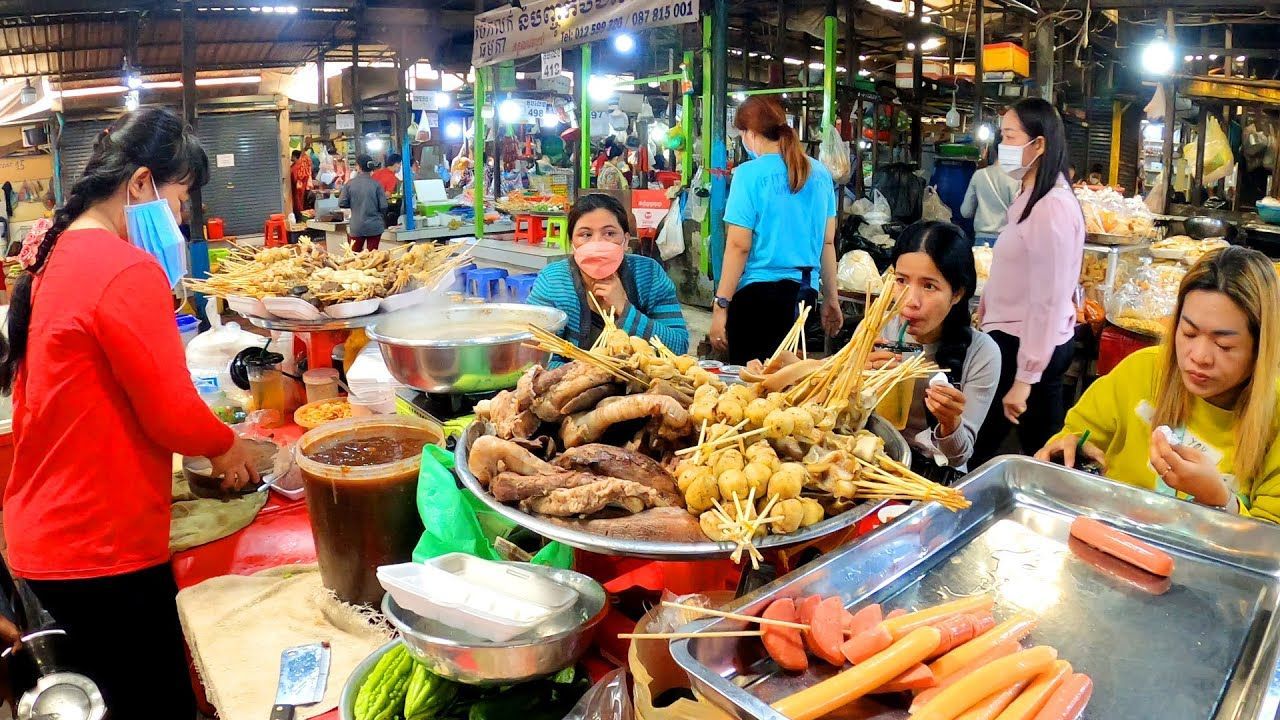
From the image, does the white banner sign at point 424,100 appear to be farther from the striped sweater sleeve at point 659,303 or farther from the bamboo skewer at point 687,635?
the bamboo skewer at point 687,635

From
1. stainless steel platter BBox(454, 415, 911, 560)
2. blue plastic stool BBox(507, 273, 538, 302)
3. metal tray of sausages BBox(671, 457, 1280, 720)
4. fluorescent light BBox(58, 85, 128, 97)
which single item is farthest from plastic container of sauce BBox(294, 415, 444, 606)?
fluorescent light BBox(58, 85, 128, 97)

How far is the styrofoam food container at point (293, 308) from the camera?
3.19 meters

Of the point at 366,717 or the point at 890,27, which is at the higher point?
the point at 890,27

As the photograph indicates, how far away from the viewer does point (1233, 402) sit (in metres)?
2.37

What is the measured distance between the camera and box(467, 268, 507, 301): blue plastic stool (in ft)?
23.3

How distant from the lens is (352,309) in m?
3.29

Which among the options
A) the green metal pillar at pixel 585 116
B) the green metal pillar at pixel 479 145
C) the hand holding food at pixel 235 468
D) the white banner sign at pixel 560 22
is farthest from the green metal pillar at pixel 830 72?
the hand holding food at pixel 235 468

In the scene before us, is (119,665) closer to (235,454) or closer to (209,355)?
(235,454)

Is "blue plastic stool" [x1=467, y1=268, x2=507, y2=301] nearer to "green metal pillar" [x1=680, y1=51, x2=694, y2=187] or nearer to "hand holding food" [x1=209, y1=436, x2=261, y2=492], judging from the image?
"green metal pillar" [x1=680, y1=51, x2=694, y2=187]

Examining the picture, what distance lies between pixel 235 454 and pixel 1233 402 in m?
3.03

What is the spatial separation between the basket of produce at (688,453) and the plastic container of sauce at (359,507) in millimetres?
264

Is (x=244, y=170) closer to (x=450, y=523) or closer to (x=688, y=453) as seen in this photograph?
(x=450, y=523)

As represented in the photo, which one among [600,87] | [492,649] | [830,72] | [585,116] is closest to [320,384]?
[492,649]

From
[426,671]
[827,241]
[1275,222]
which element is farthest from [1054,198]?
[1275,222]
